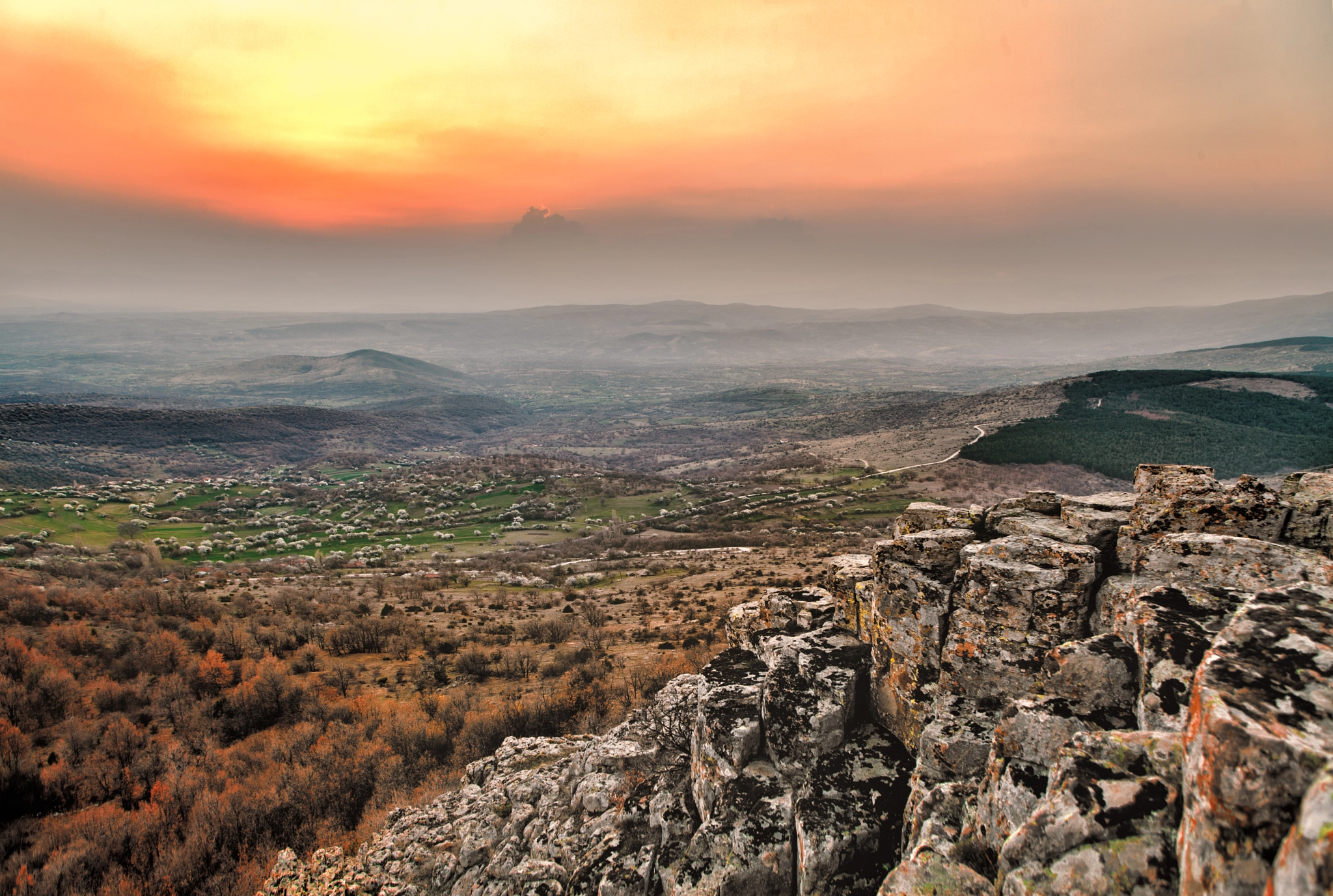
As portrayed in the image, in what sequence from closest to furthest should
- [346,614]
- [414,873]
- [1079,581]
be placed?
[1079,581] < [414,873] < [346,614]

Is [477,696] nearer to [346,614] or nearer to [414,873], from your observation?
[414,873]

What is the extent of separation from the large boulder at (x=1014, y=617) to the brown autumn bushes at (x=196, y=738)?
9259 mm

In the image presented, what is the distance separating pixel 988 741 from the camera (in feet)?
18.2

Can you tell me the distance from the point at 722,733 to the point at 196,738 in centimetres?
1234

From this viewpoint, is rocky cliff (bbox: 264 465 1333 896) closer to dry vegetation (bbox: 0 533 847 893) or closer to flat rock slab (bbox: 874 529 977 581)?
flat rock slab (bbox: 874 529 977 581)

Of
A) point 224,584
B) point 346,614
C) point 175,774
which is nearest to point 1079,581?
point 175,774

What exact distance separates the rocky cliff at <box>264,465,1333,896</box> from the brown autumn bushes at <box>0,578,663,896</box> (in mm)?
1660

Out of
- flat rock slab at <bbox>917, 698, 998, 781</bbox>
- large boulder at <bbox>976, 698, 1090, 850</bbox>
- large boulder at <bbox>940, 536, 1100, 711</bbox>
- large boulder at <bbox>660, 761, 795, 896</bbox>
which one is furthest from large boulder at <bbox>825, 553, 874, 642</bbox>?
large boulder at <bbox>976, 698, 1090, 850</bbox>

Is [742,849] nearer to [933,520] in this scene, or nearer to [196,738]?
[933,520]

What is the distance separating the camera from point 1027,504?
851 cm

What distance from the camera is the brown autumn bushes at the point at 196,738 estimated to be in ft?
28.1

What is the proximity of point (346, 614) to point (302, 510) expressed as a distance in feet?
171

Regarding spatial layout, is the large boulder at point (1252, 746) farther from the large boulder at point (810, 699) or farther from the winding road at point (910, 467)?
the winding road at point (910, 467)

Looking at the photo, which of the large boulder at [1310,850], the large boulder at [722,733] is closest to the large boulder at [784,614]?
the large boulder at [722,733]
